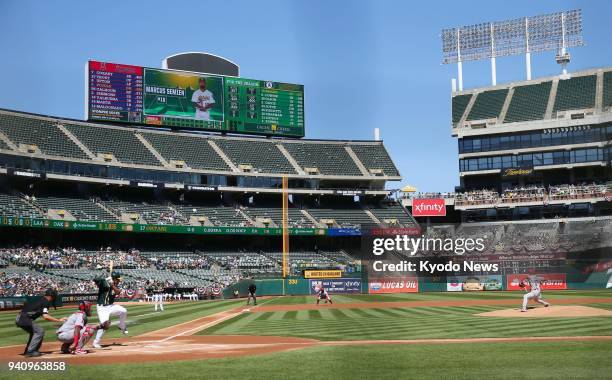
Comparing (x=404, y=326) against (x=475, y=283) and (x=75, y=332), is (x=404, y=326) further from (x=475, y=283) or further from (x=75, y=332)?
(x=475, y=283)

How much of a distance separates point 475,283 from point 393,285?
6.34 m

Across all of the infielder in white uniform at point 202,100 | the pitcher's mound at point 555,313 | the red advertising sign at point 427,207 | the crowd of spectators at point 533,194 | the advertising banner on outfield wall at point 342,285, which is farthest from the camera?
the red advertising sign at point 427,207

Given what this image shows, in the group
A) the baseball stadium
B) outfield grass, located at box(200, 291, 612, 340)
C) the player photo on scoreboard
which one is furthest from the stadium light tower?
outfield grass, located at box(200, 291, 612, 340)

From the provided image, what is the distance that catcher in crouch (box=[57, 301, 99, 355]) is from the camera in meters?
16.5

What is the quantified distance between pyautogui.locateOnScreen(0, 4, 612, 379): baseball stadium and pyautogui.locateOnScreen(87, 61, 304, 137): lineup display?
163 mm

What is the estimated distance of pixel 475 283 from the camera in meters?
57.9

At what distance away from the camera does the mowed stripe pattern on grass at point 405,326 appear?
69.7 ft

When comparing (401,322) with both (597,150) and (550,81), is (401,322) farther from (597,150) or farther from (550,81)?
(550,81)

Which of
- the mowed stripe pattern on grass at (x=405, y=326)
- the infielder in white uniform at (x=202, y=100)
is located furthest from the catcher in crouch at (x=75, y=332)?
the infielder in white uniform at (x=202, y=100)

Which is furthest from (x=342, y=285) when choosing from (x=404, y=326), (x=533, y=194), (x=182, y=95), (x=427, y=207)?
(x=404, y=326)

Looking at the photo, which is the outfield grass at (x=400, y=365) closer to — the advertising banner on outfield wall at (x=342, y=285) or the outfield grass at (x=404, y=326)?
the outfield grass at (x=404, y=326)

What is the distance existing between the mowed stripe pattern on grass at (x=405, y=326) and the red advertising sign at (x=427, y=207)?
158 ft

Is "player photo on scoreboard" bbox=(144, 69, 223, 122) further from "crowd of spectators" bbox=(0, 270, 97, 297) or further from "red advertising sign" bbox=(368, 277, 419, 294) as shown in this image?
"red advertising sign" bbox=(368, 277, 419, 294)

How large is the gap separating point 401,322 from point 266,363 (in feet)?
42.2
